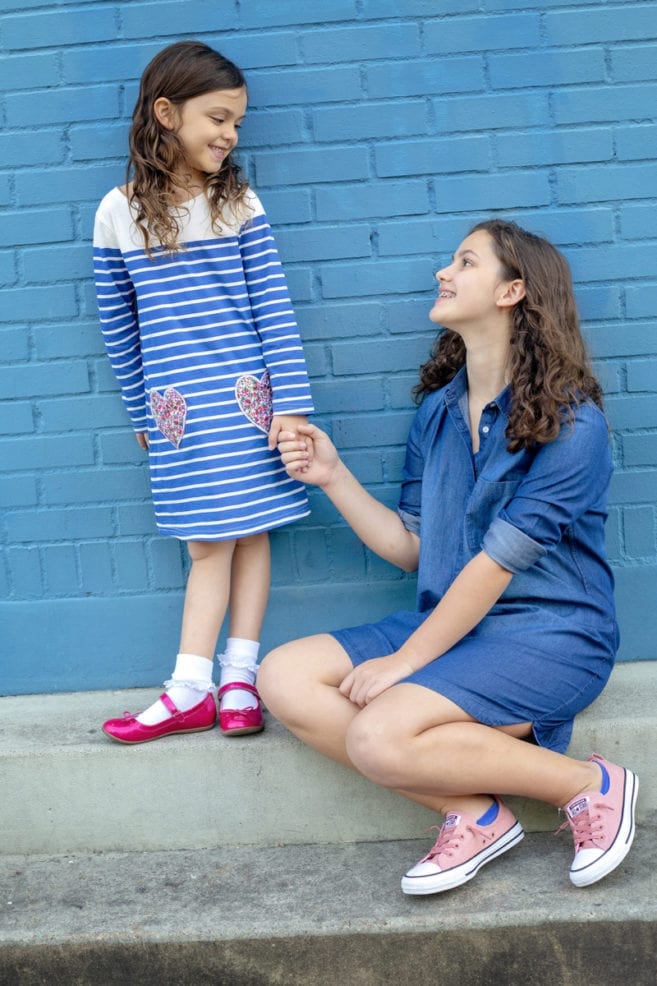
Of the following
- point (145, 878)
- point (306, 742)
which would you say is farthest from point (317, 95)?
point (145, 878)

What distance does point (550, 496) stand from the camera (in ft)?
9.02

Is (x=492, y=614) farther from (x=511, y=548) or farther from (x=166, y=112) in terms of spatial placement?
(x=166, y=112)

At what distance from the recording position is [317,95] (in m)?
3.21

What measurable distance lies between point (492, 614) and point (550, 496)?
356 millimetres

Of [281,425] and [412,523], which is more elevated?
[281,425]

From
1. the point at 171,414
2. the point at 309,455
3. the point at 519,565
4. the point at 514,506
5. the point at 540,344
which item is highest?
the point at 540,344

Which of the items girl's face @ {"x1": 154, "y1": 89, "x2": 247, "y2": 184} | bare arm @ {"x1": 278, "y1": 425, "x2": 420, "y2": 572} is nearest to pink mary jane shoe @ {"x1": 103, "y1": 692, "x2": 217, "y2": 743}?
bare arm @ {"x1": 278, "y1": 425, "x2": 420, "y2": 572}

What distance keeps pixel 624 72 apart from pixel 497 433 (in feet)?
3.67

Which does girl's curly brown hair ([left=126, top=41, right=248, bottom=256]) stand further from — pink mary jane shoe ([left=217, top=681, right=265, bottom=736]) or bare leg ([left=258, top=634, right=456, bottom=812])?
pink mary jane shoe ([left=217, top=681, right=265, bottom=736])

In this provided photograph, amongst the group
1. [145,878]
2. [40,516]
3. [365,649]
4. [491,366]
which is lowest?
[145,878]

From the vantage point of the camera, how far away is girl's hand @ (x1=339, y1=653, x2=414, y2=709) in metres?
2.83

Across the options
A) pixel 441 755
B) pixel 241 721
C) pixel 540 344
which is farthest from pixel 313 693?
pixel 540 344

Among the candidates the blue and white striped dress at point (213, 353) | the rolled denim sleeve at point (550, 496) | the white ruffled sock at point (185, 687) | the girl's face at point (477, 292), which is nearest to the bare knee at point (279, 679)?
the white ruffled sock at point (185, 687)

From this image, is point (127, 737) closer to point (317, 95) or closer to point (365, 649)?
point (365, 649)
